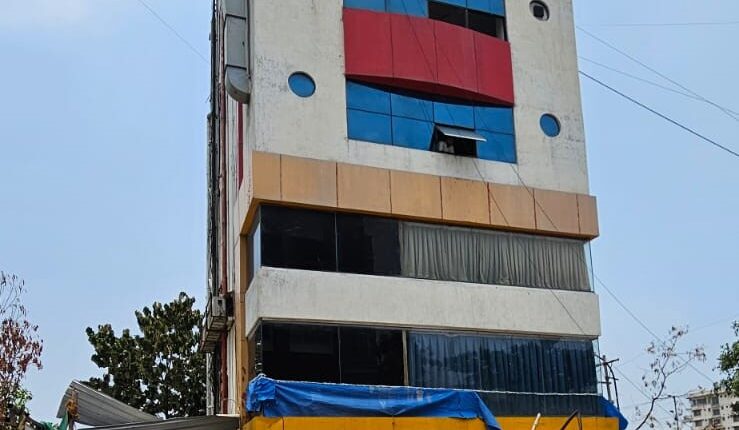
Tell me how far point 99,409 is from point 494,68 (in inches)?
432

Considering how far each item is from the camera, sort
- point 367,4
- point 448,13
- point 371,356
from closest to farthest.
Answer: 1. point 371,356
2. point 367,4
3. point 448,13

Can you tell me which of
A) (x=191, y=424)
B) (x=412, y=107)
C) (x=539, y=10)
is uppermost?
(x=539, y=10)

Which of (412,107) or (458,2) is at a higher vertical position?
(458,2)

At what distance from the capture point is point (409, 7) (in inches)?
782

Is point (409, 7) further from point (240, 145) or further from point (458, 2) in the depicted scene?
point (240, 145)

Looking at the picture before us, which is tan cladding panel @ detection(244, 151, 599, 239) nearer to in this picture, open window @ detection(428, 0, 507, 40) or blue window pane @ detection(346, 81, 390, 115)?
blue window pane @ detection(346, 81, 390, 115)

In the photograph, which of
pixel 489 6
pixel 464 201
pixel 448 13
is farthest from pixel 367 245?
pixel 489 6

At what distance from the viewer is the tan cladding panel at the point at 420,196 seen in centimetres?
1750

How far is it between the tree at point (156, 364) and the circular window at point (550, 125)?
1752 centimetres

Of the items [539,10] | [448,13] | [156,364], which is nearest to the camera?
[448,13]

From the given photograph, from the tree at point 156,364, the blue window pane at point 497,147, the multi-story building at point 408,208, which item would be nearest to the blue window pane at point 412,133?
the multi-story building at point 408,208

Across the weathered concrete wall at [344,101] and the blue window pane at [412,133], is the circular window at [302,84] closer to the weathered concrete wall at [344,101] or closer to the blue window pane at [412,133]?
the weathered concrete wall at [344,101]

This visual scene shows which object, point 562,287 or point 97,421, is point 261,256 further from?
point 562,287

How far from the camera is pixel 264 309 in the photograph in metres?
A: 16.6
